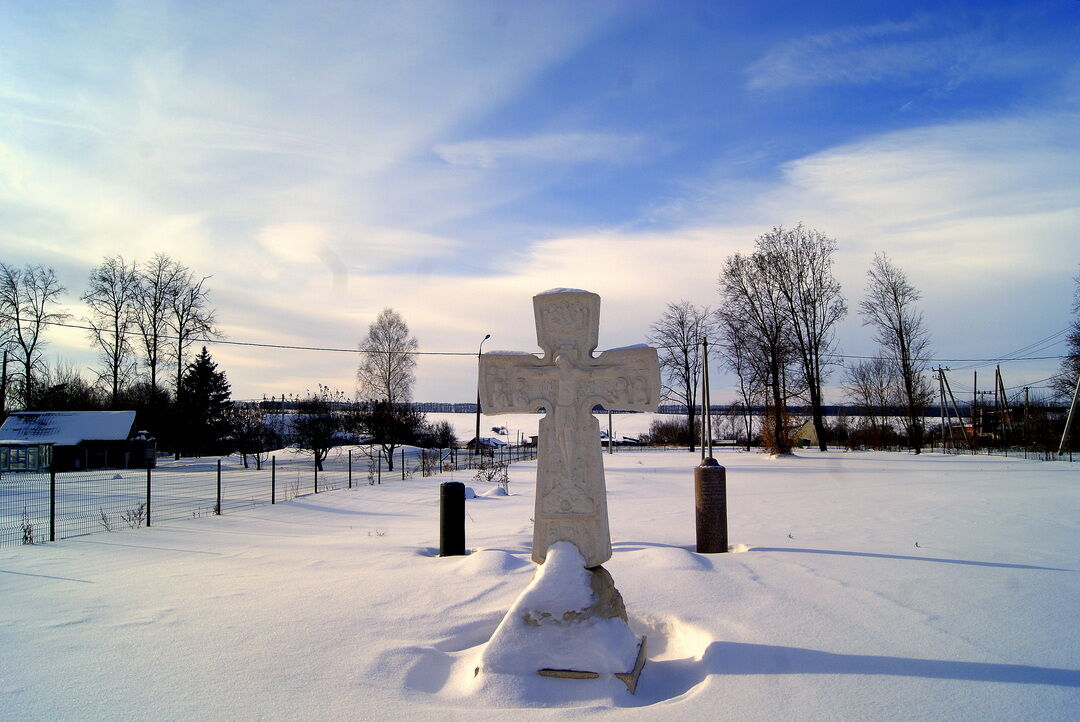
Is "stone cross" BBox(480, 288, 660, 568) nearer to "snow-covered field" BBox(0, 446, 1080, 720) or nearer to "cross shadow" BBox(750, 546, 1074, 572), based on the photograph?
"snow-covered field" BBox(0, 446, 1080, 720)

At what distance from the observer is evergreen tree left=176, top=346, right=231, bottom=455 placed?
40562 millimetres

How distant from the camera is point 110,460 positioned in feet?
104

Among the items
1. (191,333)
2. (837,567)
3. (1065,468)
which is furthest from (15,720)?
(191,333)

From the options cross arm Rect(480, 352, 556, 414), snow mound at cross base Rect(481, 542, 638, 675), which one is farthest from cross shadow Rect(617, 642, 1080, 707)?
cross arm Rect(480, 352, 556, 414)

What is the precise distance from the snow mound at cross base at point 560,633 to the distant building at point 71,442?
99.9 ft

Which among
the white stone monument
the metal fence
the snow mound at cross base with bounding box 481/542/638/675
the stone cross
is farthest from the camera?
the metal fence

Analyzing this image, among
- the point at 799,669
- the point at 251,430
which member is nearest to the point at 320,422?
the point at 251,430

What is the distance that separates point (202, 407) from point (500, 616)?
42874 mm

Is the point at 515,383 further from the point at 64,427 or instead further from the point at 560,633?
the point at 64,427

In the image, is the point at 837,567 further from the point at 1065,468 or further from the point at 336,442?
the point at 336,442

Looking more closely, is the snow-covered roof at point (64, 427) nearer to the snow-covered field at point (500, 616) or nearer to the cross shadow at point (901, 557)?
the snow-covered field at point (500, 616)

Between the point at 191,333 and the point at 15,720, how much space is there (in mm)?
40937

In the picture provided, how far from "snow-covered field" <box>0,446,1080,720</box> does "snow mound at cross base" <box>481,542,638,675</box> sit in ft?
0.47

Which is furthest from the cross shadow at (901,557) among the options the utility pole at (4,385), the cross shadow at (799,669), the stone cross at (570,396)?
the utility pole at (4,385)
